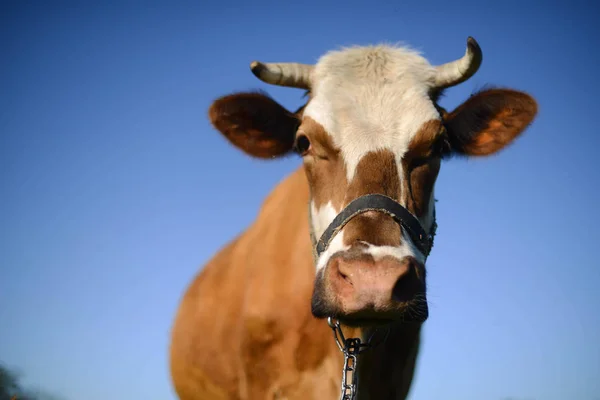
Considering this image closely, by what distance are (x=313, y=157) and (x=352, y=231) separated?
3.26 feet

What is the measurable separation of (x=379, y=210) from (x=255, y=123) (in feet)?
6.13

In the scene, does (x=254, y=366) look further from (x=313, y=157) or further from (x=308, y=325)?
(x=313, y=157)

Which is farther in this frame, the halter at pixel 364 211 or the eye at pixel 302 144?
the eye at pixel 302 144

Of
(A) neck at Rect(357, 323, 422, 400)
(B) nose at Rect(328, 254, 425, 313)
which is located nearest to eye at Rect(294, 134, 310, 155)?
(B) nose at Rect(328, 254, 425, 313)

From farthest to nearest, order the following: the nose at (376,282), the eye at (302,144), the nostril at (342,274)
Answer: the eye at (302,144) < the nostril at (342,274) < the nose at (376,282)

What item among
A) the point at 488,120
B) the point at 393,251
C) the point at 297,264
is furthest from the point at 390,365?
the point at 488,120

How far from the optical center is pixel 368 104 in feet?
14.2

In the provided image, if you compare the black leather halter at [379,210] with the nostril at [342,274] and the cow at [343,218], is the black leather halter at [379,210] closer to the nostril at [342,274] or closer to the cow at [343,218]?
the cow at [343,218]

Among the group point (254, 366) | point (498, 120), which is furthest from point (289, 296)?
point (498, 120)

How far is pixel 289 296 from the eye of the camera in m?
4.84

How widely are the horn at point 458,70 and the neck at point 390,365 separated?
1.98 metres

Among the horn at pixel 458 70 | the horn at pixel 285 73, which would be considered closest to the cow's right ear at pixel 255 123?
the horn at pixel 285 73

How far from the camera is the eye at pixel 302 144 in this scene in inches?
178

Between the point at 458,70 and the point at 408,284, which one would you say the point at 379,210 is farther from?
the point at 458,70
